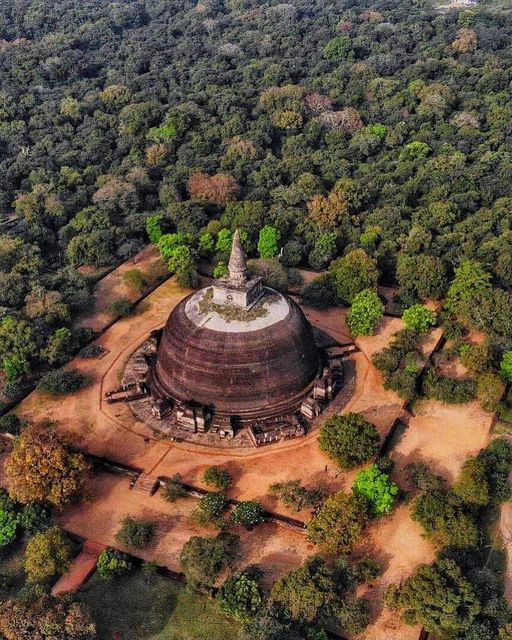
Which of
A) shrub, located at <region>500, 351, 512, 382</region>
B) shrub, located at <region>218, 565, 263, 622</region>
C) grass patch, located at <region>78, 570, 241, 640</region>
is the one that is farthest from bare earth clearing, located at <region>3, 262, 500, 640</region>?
shrub, located at <region>500, 351, 512, 382</region>

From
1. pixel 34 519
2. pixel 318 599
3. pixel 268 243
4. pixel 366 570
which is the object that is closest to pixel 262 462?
pixel 366 570

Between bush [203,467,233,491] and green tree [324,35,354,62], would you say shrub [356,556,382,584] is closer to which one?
bush [203,467,233,491]

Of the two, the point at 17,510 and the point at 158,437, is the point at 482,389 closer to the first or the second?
the point at 158,437

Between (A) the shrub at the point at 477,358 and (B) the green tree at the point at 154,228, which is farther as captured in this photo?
(B) the green tree at the point at 154,228

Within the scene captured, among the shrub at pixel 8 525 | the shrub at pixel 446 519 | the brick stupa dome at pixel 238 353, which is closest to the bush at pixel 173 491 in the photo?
the brick stupa dome at pixel 238 353

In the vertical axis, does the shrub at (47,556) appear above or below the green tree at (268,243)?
above

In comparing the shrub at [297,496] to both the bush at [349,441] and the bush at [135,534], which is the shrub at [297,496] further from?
the bush at [135,534]

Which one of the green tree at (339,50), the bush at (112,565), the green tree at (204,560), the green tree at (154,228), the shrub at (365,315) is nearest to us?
the green tree at (204,560)
